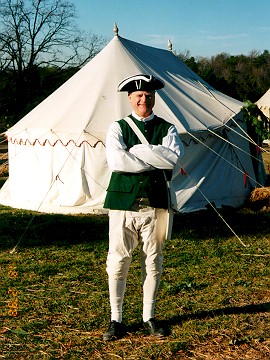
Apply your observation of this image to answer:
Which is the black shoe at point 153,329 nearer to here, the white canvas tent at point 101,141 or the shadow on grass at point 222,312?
the shadow on grass at point 222,312

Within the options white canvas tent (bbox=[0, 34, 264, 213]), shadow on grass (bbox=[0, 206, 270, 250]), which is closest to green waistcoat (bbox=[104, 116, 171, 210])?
shadow on grass (bbox=[0, 206, 270, 250])

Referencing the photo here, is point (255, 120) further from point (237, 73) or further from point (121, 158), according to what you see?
point (237, 73)

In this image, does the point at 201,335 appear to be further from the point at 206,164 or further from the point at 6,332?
the point at 206,164

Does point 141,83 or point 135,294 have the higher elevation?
point 141,83

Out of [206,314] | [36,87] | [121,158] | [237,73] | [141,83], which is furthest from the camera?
[237,73]

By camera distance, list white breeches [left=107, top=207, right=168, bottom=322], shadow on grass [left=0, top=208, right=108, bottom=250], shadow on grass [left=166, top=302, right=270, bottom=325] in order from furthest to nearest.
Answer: shadow on grass [left=0, top=208, right=108, bottom=250]
shadow on grass [left=166, top=302, right=270, bottom=325]
white breeches [left=107, top=207, right=168, bottom=322]

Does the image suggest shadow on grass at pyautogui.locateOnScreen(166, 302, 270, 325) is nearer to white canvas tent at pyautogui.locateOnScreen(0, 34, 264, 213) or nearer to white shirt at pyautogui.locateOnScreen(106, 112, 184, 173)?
white shirt at pyautogui.locateOnScreen(106, 112, 184, 173)

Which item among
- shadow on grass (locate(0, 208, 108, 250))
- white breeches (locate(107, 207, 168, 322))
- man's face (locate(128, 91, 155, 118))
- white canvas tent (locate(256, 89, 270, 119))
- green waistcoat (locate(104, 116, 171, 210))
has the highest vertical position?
white canvas tent (locate(256, 89, 270, 119))

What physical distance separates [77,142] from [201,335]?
17.7 ft

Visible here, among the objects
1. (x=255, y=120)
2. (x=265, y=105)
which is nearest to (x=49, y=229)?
(x=255, y=120)

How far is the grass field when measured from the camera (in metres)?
3.87

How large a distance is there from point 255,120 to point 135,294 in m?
6.00

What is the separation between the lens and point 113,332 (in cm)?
396

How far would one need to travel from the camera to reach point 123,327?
13.3 feet
